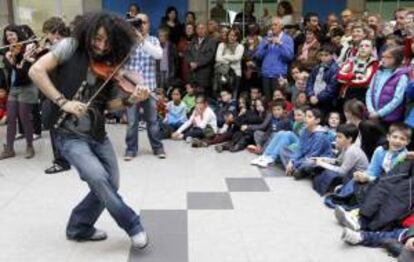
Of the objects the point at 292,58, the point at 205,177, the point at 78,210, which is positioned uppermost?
the point at 292,58

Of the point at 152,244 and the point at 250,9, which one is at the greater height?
the point at 250,9

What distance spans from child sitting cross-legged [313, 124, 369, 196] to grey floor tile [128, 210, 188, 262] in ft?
4.26

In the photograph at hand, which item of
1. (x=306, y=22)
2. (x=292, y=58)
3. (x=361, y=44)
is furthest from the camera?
(x=306, y=22)

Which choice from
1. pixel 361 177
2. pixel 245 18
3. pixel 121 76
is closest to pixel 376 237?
pixel 361 177

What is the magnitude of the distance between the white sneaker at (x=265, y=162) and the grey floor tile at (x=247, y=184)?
1.59 feet

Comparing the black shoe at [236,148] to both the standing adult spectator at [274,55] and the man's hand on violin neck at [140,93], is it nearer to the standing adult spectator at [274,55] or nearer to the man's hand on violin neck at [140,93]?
the standing adult spectator at [274,55]

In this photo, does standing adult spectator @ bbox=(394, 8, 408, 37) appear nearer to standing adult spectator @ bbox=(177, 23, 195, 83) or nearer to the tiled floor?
the tiled floor

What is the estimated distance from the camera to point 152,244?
4.01 metres

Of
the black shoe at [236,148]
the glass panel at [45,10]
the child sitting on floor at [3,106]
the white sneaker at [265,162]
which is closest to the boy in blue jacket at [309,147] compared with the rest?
the white sneaker at [265,162]

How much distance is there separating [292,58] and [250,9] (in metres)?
2.33

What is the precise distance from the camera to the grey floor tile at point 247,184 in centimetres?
536

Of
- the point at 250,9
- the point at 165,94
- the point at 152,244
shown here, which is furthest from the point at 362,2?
the point at 152,244

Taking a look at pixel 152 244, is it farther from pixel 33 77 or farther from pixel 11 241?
pixel 33 77

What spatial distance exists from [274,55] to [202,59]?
1164mm
